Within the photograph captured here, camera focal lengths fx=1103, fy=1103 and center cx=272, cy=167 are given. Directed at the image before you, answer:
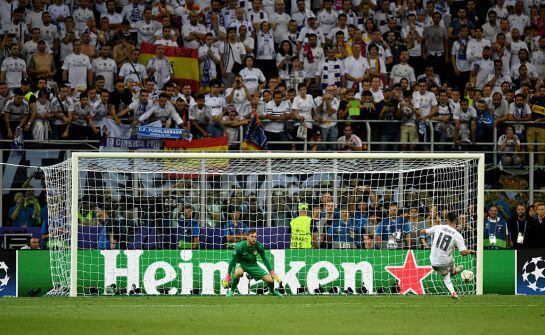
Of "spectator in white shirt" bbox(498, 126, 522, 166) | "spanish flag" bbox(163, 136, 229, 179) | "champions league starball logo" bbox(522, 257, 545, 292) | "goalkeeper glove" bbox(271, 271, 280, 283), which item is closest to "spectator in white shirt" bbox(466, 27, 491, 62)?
"spectator in white shirt" bbox(498, 126, 522, 166)

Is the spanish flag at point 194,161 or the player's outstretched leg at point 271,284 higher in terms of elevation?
the spanish flag at point 194,161

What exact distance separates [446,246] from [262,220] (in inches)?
172

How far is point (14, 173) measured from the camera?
2378cm

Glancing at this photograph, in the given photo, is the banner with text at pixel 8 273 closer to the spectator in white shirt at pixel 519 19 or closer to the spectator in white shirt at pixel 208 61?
the spectator in white shirt at pixel 208 61

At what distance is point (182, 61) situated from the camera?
25.8 metres

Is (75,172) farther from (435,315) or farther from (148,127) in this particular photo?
(435,315)

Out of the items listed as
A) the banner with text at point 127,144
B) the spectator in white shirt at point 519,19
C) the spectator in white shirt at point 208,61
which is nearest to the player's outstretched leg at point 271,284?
the banner with text at point 127,144

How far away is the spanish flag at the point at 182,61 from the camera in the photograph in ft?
84.2

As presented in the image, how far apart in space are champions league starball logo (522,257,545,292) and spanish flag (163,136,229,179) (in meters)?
6.61

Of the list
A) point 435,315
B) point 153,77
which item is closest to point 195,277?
point 153,77

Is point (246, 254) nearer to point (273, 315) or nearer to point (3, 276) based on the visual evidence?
point (273, 315)

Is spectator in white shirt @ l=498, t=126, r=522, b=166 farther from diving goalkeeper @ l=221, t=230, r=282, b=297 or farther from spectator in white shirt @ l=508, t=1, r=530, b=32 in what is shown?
diving goalkeeper @ l=221, t=230, r=282, b=297

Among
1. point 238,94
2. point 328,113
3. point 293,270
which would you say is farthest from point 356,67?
point 293,270

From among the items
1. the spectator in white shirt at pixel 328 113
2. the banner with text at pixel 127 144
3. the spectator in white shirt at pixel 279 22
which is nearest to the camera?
the banner with text at pixel 127 144
